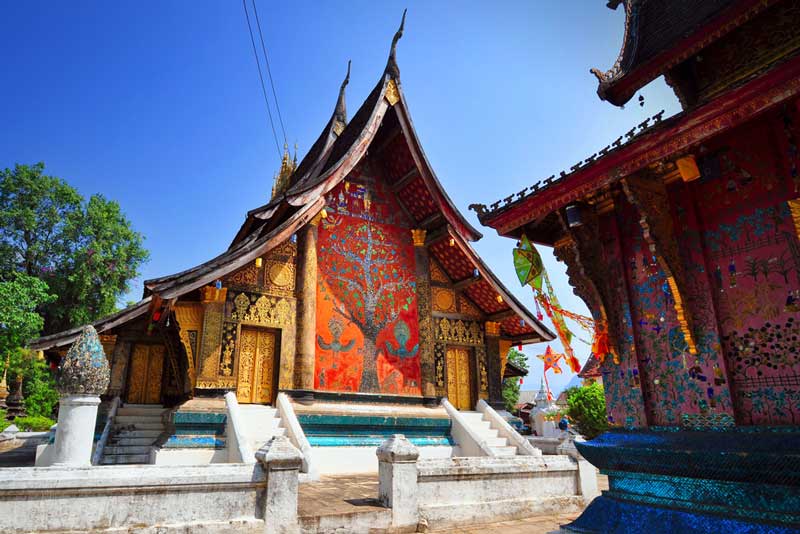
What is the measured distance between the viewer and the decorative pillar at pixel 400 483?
5.64 metres

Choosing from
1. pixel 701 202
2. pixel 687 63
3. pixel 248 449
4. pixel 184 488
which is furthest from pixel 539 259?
pixel 248 449

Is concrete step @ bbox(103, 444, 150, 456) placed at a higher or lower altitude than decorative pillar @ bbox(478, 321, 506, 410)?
lower

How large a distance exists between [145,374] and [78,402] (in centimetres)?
675

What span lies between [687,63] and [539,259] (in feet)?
7.64

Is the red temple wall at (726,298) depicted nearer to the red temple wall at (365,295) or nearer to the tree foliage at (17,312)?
the red temple wall at (365,295)

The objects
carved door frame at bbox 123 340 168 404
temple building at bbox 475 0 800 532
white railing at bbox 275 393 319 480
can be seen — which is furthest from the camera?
carved door frame at bbox 123 340 168 404

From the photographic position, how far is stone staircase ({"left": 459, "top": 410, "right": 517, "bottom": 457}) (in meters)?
9.81

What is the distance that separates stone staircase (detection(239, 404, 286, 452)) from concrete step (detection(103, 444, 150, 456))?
2.10 metres

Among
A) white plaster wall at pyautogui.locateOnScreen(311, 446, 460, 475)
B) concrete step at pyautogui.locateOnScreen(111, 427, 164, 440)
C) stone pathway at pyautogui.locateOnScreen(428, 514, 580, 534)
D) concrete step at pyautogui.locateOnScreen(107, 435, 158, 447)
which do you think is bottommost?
stone pathway at pyautogui.locateOnScreen(428, 514, 580, 534)

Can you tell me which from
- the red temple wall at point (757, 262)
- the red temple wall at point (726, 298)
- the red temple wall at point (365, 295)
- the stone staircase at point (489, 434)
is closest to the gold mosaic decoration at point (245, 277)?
the red temple wall at point (365, 295)

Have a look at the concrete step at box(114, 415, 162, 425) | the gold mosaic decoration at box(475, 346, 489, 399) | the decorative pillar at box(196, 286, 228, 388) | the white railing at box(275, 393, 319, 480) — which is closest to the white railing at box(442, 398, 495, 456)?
the gold mosaic decoration at box(475, 346, 489, 399)

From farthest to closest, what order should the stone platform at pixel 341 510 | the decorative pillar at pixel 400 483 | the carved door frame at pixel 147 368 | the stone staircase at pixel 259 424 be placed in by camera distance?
1. the carved door frame at pixel 147 368
2. the stone staircase at pixel 259 424
3. the decorative pillar at pixel 400 483
4. the stone platform at pixel 341 510

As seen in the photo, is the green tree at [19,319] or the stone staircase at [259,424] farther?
the green tree at [19,319]

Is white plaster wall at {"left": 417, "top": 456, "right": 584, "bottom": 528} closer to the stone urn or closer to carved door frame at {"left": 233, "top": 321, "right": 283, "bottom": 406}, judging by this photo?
carved door frame at {"left": 233, "top": 321, "right": 283, "bottom": 406}
